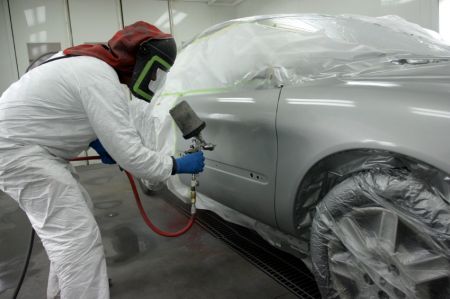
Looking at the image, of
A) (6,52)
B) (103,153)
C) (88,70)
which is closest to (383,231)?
(88,70)

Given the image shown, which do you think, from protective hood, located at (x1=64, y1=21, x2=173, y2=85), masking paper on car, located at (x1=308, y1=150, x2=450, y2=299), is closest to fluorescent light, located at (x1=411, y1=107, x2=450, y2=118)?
masking paper on car, located at (x1=308, y1=150, x2=450, y2=299)

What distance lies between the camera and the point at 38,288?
1.97 m

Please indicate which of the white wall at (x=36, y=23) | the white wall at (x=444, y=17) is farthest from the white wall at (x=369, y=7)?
the white wall at (x=36, y=23)

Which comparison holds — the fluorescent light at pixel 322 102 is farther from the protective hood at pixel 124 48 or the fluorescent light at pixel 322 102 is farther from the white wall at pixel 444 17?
the white wall at pixel 444 17

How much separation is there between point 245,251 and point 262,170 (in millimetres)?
867

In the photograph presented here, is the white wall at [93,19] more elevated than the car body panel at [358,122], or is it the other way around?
the white wall at [93,19]

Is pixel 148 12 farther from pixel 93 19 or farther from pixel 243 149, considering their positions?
pixel 243 149

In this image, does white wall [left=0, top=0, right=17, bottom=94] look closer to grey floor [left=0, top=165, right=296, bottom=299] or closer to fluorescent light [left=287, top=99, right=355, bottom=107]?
grey floor [left=0, top=165, right=296, bottom=299]

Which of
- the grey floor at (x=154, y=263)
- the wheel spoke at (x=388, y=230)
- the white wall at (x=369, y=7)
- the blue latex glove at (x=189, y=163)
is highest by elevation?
the white wall at (x=369, y=7)

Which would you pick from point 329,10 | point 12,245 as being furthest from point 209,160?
point 329,10

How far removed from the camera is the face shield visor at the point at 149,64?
154cm

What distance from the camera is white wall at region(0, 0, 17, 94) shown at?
552 cm

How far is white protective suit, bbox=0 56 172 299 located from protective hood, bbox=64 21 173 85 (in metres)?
0.09

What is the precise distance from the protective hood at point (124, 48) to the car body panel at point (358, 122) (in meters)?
0.68
